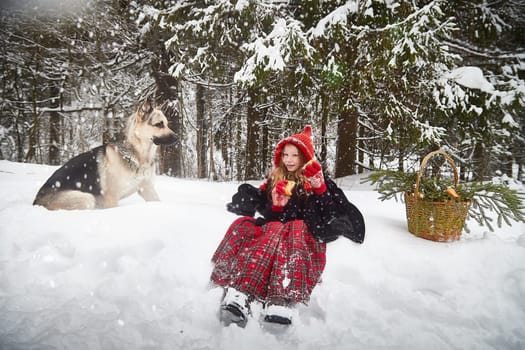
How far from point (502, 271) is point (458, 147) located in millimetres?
3589

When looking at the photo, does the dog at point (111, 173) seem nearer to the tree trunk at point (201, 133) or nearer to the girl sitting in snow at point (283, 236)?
the girl sitting in snow at point (283, 236)

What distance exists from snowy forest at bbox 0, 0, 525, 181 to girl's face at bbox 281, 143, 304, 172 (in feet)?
5.18

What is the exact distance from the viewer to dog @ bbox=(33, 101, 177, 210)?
257cm

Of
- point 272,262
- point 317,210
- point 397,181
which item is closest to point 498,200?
point 397,181

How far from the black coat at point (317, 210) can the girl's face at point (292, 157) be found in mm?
181

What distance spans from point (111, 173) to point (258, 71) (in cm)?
209

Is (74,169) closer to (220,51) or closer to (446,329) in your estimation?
(220,51)

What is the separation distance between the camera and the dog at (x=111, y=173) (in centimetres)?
257

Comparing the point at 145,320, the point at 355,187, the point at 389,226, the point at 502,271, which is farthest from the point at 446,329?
→ the point at 355,187

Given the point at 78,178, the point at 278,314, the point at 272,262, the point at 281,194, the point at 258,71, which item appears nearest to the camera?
the point at 278,314

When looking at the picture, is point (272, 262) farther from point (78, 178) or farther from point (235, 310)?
point (78, 178)

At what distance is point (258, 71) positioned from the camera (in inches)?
136

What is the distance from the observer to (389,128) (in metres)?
3.88

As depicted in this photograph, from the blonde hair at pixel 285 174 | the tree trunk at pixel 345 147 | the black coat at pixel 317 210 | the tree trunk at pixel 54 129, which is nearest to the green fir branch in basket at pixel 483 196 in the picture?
the black coat at pixel 317 210
